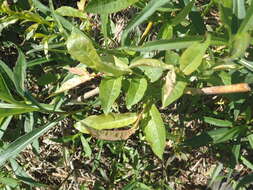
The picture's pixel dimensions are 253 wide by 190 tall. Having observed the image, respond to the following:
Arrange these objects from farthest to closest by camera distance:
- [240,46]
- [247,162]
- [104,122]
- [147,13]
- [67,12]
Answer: [247,162]
[67,12]
[104,122]
[147,13]
[240,46]

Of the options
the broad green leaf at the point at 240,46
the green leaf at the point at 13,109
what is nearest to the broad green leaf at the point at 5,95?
the green leaf at the point at 13,109

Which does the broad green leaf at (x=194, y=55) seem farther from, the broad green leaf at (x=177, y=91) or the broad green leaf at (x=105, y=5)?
the broad green leaf at (x=105, y=5)

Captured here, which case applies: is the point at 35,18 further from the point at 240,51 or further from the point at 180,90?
the point at 240,51

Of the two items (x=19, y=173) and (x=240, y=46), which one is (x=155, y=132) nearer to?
(x=240, y=46)

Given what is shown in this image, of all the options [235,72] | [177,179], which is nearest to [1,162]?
[235,72]

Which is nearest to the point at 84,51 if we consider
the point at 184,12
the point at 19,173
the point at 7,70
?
the point at 184,12

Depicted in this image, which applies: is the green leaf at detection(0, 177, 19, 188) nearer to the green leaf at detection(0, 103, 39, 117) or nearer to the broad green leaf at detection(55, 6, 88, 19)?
the green leaf at detection(0, 103, 39, 117)
